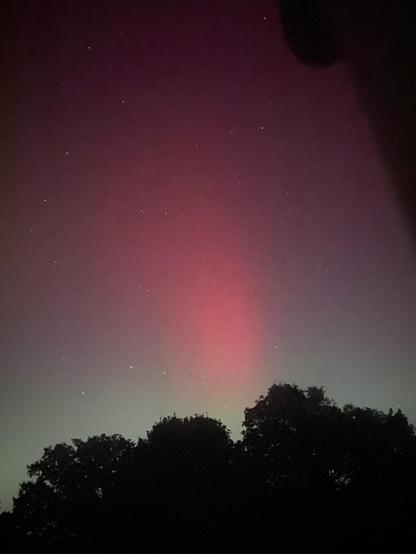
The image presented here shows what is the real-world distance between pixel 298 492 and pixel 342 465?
152 inches

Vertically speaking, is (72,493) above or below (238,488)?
above

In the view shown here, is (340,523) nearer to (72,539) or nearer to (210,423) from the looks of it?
(210,423)

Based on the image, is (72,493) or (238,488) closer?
(238,488)

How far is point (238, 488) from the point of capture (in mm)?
20484

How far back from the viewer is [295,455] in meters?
22.8

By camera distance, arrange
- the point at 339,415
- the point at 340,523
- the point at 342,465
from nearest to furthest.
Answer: the point at 340,523 < the point at 342,465 < the point at 339,415

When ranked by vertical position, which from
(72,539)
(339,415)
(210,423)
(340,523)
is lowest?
(340,523)

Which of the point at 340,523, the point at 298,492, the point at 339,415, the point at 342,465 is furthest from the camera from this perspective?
the point at 339,415

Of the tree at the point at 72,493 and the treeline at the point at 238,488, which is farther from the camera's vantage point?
the tree at the point at 72,493

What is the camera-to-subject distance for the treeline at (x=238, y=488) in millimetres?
18656

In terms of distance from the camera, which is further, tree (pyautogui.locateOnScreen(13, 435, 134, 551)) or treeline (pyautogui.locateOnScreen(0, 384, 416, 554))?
tree (pyautogui.locateOnScreen(13, 435, 134, 551))

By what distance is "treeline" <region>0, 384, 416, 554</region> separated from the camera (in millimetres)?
18656

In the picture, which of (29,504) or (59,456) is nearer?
(29,504)

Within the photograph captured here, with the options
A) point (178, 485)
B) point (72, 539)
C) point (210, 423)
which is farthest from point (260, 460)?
point (72, 539)
